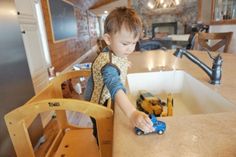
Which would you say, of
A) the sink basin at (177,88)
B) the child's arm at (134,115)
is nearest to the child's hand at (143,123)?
the child's arm at (134,115)

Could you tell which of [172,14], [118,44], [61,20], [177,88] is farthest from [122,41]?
[172,14]

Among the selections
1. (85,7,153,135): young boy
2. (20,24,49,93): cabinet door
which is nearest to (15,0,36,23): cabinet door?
(20,24,49,93): cabinet door

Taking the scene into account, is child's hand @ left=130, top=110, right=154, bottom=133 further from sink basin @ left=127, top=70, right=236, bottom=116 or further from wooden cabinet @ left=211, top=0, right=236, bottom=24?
wooden cabinet @ left=211, top=0, right=236, bottom=24

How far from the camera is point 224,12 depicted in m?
3.08

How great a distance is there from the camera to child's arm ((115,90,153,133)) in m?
0.45

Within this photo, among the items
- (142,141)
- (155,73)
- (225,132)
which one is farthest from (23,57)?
(225,132)

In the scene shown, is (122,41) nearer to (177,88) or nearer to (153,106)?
(153,106)

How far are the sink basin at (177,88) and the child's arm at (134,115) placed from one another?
1.01 ft

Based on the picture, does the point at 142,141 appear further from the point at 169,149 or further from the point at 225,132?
the point at 225,132

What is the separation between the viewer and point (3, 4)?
1282 mm

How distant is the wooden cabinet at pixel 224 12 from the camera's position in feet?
9.27

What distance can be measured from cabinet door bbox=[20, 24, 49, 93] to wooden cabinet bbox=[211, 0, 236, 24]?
2858 mm

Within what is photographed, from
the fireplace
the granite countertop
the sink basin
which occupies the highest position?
the fireplace

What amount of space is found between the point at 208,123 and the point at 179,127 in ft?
0.29
